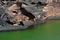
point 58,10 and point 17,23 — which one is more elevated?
point 17,23

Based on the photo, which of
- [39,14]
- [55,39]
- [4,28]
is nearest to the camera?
[55,39]

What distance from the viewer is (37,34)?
20375 millimetres

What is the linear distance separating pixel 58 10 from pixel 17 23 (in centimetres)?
1173

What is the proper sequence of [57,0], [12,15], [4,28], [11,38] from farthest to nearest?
1. [57,0]
2. [12,15]
3. [4,28]
4. [11,38]

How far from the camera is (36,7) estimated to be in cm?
2570

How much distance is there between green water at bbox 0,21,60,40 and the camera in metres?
19.1

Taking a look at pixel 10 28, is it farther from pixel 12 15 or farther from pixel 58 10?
pixel 58 10

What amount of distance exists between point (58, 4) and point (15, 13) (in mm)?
11731

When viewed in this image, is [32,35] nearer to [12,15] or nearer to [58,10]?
[12,15]

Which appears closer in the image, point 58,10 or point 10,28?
point 10,28

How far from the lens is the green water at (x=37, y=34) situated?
1912cm

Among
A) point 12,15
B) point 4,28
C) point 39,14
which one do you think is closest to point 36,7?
point 39,14

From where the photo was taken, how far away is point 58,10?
3372 centimetres

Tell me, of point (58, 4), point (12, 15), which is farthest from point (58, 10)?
point (12, 15)
